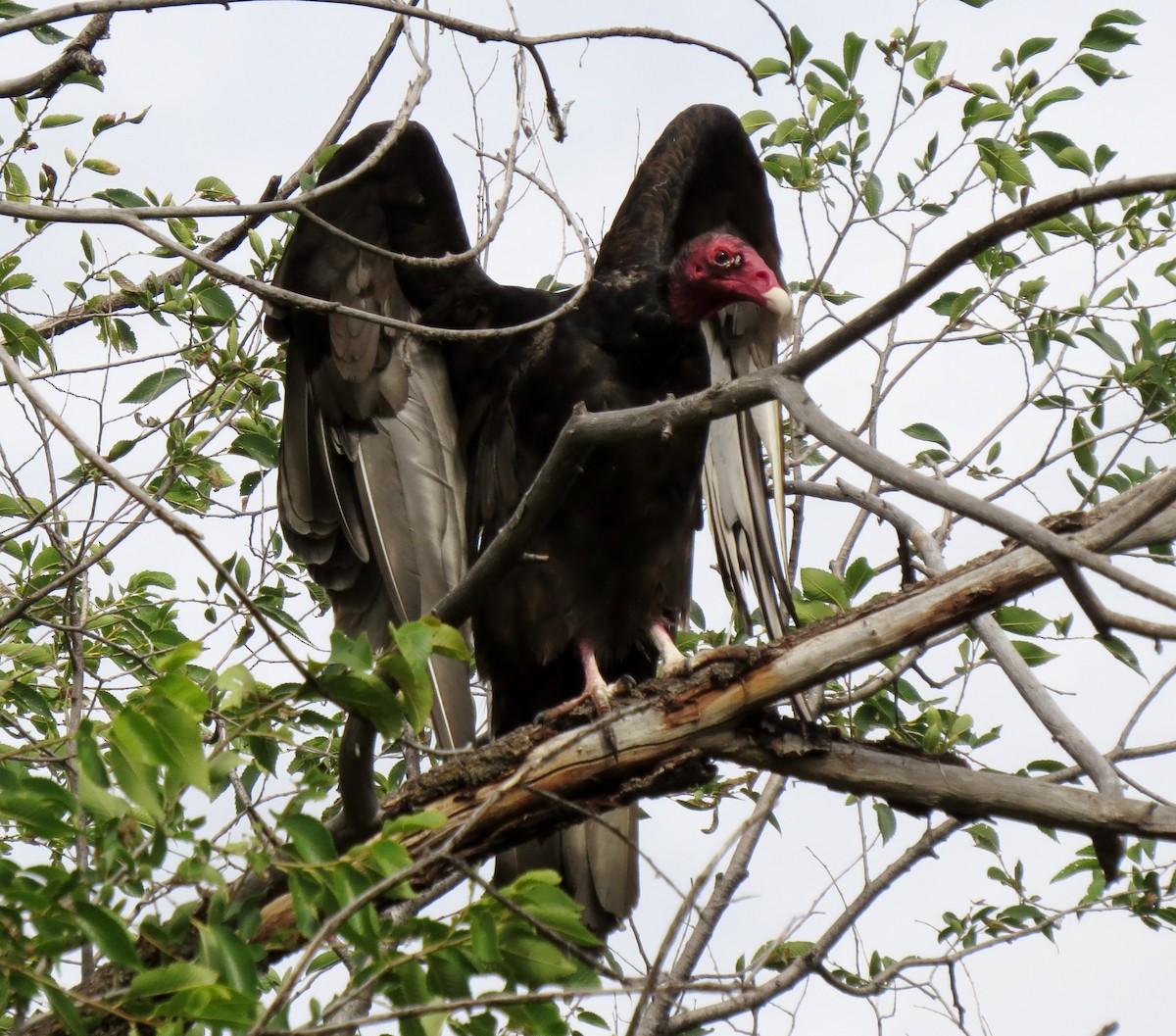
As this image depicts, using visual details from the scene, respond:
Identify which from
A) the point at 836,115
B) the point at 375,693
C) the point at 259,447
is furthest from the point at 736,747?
the point at 836,115

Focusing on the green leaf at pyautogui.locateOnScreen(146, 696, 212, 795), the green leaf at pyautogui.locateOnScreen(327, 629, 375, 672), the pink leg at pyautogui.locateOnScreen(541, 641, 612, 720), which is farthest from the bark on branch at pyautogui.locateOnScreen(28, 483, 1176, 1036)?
the green leaf at pyautogui.locateOnScreen(146, 696, 212, 795)

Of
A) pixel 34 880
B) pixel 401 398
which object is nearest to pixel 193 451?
pixel 401 398

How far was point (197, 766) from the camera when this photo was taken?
1629 mm

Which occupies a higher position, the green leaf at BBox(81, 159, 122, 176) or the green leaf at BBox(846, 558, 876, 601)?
the green leaf at BBox(81, 159, 122, 176)

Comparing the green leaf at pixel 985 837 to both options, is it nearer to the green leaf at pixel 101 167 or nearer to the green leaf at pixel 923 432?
the green leaf at pixel 923 432

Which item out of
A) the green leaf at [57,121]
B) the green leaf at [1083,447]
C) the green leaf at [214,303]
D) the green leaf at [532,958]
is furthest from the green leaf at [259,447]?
the green leaf at [1083,447]

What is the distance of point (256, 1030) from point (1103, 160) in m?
3.14

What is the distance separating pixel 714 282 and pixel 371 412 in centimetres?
100

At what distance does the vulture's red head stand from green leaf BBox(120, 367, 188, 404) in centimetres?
140

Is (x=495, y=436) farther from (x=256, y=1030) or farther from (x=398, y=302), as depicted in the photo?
(x=256, y=1030)

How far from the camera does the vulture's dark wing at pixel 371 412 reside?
143 inches

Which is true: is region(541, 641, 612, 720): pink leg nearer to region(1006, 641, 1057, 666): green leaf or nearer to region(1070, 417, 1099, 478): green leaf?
region(1006, 641, 1057, 666): green leaf

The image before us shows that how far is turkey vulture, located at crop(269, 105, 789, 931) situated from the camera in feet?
11.8

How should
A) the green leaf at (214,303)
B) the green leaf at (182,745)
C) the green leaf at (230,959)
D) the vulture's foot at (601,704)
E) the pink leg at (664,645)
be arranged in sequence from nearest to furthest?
the green leaf at (182,745) < the green leaf at (230,959) < the vulture's foot at (601,704) < the pink leg at (664,645) < the green leaf at (214,303)
